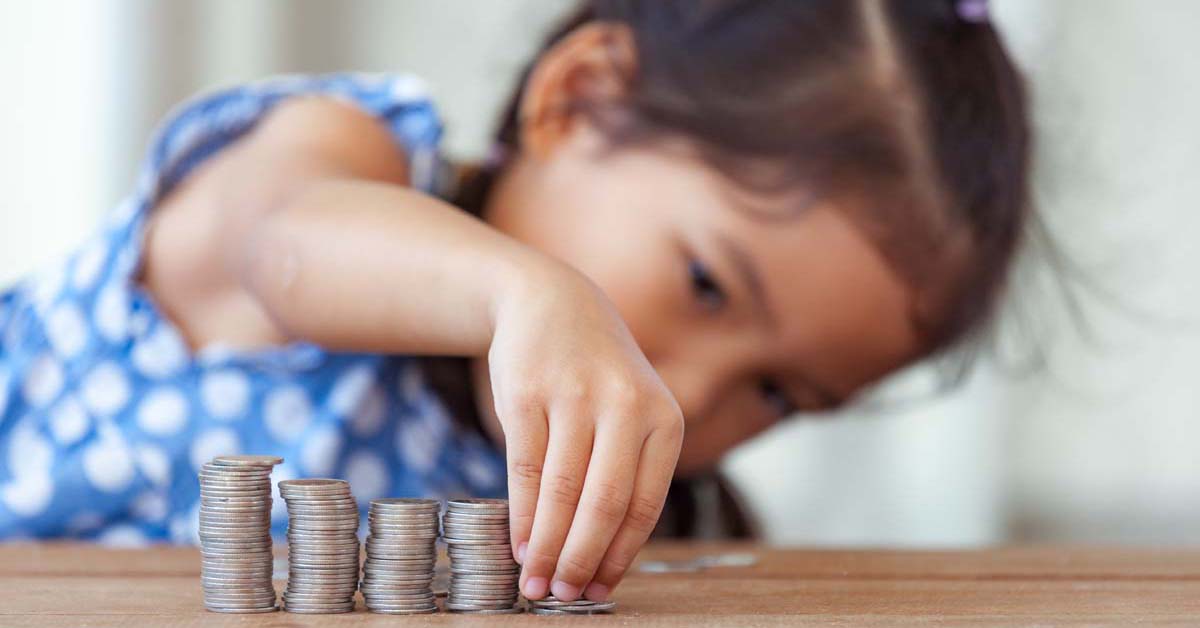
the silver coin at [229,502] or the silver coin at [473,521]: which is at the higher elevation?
the silver coin at [229,502]

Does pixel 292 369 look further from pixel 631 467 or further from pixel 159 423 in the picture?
pixel 631 467

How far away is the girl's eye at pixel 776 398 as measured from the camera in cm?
141

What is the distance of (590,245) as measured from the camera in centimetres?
133

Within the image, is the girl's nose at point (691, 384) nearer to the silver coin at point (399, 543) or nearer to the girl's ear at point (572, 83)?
the girl's ear at point (572, 83)

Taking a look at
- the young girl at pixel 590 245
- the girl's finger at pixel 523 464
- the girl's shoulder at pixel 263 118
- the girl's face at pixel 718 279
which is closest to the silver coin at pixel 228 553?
the girl's finger at pixel 523 464

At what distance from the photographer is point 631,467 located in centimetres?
67

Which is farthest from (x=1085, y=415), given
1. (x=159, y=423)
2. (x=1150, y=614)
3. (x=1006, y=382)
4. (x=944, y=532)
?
(x=1150, y=614)

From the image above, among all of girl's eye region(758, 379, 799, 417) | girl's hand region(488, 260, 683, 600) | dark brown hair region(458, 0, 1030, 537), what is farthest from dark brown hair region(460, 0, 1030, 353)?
girl's hand region(488, 260, 683, 600)

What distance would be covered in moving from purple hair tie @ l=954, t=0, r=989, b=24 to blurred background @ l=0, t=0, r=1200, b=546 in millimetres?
1115

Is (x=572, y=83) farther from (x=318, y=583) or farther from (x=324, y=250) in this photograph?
(x=318, y=583)

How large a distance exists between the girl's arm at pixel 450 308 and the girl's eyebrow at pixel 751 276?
36 cm

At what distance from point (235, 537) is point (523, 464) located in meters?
0.15

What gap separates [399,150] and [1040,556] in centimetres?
83

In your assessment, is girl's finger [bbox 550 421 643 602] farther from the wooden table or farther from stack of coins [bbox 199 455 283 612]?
stack of coins [bbox 199 455 283 612]
